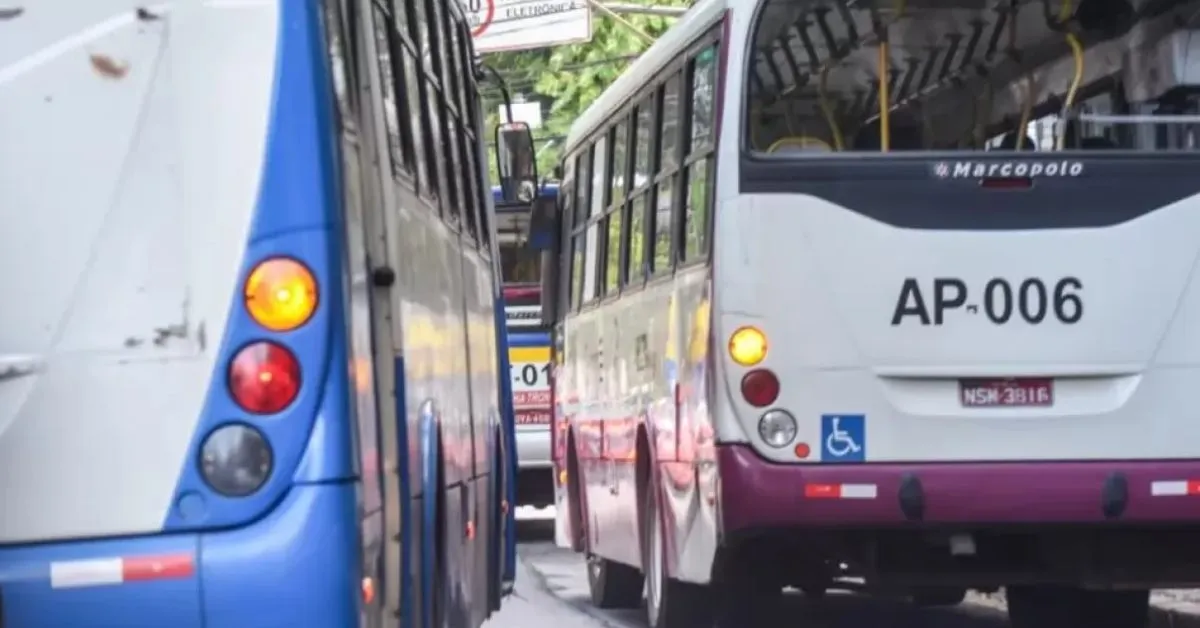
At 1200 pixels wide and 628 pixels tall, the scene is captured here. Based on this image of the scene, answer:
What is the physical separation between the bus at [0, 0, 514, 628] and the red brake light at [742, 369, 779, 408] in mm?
4621

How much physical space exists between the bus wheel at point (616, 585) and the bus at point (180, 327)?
33.6ft

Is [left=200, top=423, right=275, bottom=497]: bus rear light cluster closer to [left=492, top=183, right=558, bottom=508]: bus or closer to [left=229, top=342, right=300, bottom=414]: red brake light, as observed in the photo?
[left=229, top=342, right=300, bottom=414]: red brake light

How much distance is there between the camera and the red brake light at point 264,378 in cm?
470

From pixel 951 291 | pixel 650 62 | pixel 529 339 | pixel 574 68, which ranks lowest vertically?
pixel 951 291

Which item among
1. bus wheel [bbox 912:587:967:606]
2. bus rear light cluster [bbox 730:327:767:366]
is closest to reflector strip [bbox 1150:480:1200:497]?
bus rear light cluster [bbox 730:327:767:366]

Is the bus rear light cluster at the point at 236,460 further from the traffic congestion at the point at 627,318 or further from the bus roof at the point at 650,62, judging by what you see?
the bus roof at the point at 650,62

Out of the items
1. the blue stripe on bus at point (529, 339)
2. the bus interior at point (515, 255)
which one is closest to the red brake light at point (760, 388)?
the bus interior at point (515, 255)

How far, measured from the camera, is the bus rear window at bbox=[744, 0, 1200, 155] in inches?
389

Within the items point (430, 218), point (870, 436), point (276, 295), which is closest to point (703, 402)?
point (870, 436)

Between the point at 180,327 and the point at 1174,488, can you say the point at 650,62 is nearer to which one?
the point at 1174,488

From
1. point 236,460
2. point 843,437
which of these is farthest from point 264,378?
point 843,437

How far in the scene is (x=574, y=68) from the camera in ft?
98.3

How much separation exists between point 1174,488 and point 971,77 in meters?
2.03

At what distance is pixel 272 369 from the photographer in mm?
4715
